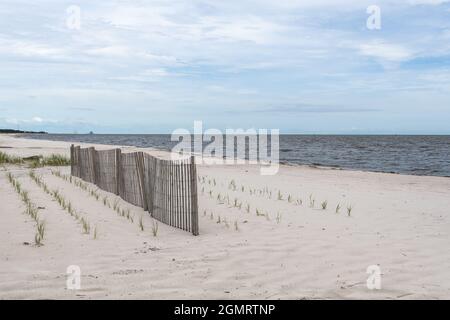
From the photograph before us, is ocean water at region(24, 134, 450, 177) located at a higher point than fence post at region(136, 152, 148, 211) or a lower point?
lower

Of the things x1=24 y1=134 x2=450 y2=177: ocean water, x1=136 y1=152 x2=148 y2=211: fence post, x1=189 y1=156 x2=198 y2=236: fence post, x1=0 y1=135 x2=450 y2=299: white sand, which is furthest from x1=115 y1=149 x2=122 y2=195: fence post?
x1=24 y1=134 x2=450 y2=177: ocean water

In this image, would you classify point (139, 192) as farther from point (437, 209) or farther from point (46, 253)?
point (437, 209)

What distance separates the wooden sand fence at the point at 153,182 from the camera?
7.01 meters

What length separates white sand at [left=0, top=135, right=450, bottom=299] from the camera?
4.52 meters

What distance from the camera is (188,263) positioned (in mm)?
5355

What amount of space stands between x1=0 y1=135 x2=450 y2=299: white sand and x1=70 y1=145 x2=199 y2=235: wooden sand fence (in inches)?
11.6

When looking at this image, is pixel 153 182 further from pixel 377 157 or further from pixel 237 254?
pixel 377 157

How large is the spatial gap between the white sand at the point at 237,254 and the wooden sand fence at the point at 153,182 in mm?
295

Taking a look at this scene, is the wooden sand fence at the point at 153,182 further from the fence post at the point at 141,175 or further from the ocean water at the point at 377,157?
the ocean water at the point at 377,157

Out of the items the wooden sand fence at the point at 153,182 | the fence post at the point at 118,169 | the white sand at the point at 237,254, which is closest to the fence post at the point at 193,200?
the wooden sand fence at the point at 153,182

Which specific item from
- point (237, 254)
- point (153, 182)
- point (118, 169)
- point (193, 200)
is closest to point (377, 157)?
point (118, 169)

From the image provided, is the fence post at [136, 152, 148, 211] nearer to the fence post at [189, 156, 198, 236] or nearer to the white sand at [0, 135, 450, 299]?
the white sand at [0, 135, 450, 299]

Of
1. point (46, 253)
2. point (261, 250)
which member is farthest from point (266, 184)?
point (46, 253)

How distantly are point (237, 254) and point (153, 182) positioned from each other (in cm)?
287
